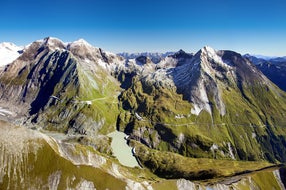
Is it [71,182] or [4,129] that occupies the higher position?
[4,129]

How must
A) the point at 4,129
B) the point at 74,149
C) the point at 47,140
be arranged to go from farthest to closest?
1. the point at 74,149
2. the point at 47,140
3. the point at 4,129

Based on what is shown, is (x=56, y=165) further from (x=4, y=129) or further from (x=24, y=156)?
(x=4, y=129)

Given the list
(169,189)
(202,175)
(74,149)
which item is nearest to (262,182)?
(202,175)

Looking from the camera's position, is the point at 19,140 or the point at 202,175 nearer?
the point at 19,140

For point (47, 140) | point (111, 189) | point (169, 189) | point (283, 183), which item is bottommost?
point (283, 183)

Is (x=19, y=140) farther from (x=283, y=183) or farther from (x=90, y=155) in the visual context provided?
(x=283, y=183)

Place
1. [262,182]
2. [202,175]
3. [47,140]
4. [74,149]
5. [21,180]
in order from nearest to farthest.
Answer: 1. [21,180]
2. [47,140]
3. [74,149]
4. [262,182]
5. [202,175]

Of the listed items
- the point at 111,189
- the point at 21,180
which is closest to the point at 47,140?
the point at 21,180

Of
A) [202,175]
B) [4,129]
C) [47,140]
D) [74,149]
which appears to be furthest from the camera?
[202,175]

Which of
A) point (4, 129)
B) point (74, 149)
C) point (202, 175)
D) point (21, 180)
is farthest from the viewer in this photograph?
point (202, 175)
